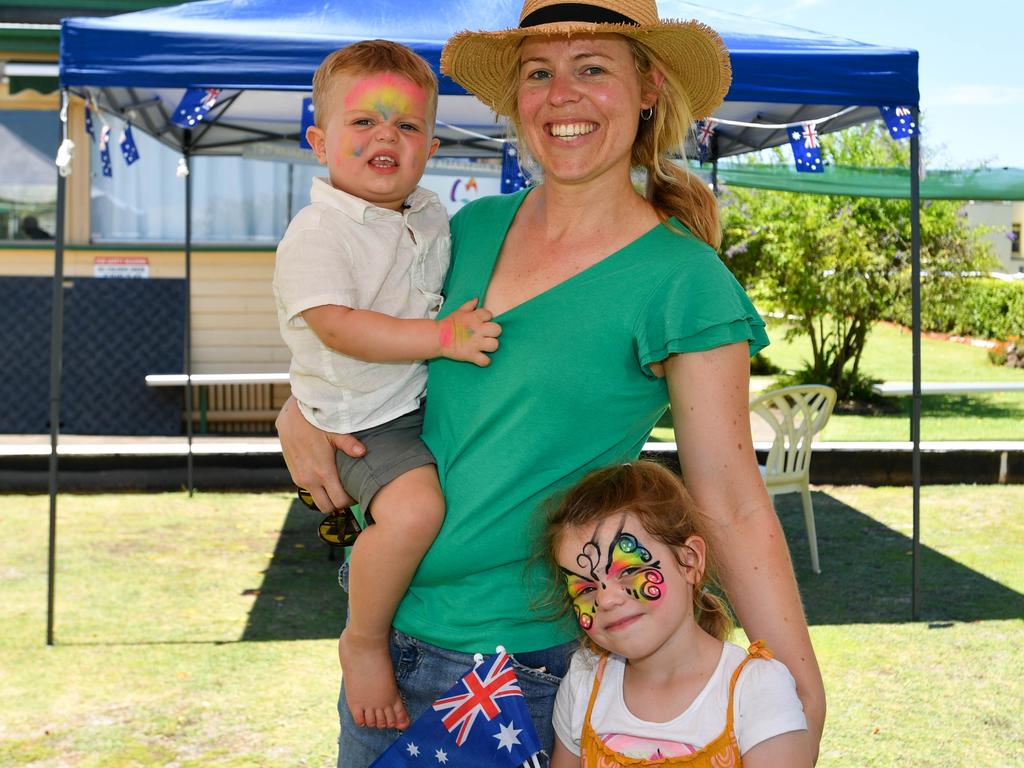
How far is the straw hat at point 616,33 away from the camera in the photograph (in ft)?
6.08

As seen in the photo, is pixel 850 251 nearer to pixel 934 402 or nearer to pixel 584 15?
pixel 934 402

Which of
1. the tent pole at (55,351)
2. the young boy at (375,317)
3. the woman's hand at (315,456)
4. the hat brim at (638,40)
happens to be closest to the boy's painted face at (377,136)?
the young boy at (375,317)

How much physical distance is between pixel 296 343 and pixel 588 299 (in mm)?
647

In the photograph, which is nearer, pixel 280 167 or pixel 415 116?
pixel 415 116

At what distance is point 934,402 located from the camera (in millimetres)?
15234

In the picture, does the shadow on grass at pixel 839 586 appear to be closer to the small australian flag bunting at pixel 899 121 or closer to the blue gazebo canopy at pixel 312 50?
the small australian flag bunting at pixel 899 121

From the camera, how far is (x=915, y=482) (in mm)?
6258

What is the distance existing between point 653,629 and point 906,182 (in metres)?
8.46

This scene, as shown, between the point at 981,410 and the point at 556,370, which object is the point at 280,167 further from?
the point at 556,370

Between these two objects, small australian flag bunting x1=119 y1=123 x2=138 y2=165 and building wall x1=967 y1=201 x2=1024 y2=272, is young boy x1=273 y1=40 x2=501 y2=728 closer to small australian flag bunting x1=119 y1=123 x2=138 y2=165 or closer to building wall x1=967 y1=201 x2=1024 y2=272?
small australian flag bunting x1=119 y1=123 x2=138 y2=165

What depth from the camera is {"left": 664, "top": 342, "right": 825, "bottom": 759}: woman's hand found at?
1.69m

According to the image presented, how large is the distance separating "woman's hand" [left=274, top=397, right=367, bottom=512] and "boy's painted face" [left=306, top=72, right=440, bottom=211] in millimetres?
432

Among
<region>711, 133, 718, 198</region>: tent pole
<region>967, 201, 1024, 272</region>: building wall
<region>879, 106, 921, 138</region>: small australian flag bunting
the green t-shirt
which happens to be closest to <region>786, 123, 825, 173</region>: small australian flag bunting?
<region>879, 106, 921, 138</region>: small australian flag bunting

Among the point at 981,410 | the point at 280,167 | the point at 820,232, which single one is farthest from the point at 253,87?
the point at 981,410
